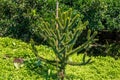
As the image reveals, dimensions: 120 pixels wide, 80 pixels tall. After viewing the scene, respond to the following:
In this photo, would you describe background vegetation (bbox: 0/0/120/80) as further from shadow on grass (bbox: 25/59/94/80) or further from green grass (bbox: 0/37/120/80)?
shadow on grass (bbox: 25/59/94/80)

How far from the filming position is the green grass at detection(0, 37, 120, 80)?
7.46m

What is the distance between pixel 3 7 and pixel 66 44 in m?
3.85

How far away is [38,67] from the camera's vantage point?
7.73m

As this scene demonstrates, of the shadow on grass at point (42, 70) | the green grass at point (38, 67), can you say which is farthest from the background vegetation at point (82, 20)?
the shadow on grass at point (42, 70)

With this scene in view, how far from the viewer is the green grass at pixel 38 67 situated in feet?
24.5

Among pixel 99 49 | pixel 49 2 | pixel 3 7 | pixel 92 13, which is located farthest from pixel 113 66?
pixel 3 7

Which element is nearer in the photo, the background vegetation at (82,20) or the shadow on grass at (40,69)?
the shadow on grass at (40,69)

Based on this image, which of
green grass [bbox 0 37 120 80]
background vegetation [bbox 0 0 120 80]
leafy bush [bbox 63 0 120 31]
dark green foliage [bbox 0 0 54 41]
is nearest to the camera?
green grass [bbox 0 37 120 80]

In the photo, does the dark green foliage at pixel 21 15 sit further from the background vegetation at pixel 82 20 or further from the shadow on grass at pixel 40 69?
the shadow on grass at pixel 40 69

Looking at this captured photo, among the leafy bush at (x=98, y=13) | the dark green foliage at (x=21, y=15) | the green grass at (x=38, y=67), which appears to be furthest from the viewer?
the leafy bush at (x=98, y=13)

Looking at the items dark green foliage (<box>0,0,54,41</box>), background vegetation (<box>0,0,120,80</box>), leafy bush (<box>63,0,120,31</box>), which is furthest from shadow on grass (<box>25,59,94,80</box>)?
leafy bush (<box>63,0,120,31</box>)

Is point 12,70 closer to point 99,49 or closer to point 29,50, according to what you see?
point 29,50

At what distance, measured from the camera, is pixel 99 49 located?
9102mm

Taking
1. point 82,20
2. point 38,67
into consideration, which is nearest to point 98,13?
point 82,20
